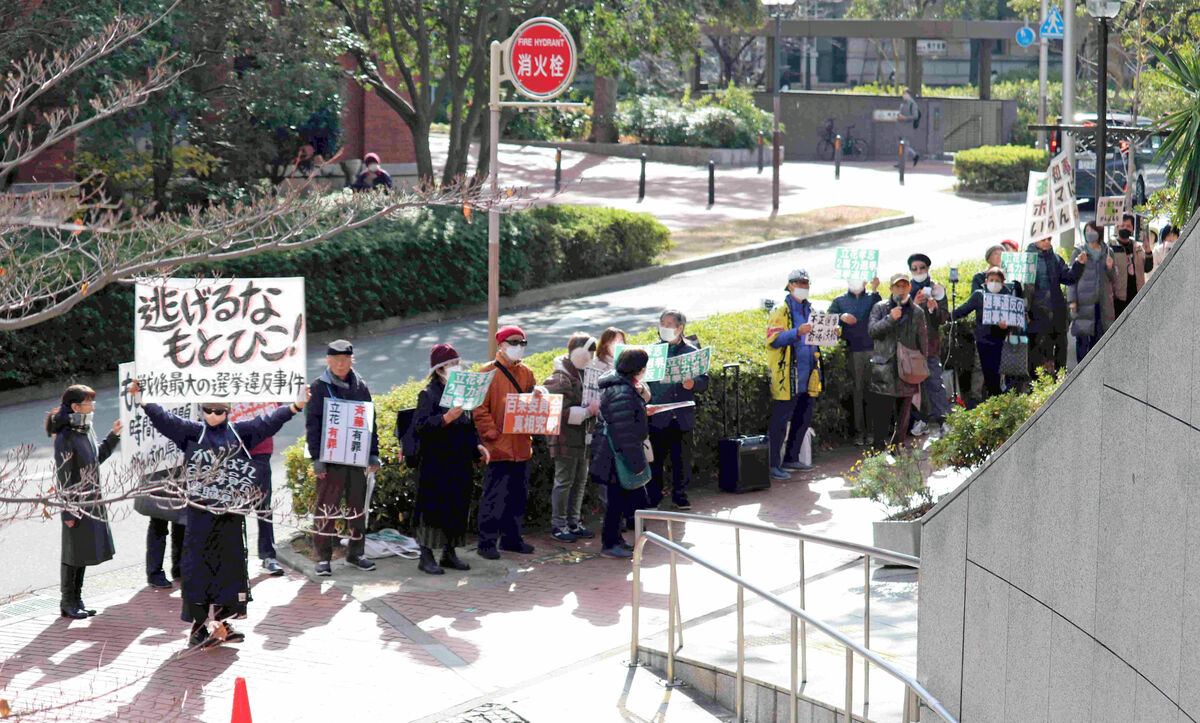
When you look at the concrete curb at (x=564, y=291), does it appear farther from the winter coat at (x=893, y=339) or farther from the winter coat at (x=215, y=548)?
the winter coat at (x=893, y=339)

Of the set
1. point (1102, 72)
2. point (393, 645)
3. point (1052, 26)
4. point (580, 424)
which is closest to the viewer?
point (393, 645)

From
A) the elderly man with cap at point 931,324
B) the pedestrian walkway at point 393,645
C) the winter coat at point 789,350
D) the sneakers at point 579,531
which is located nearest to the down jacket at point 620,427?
the pedestrian walkway at point 393,645

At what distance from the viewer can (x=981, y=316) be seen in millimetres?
14406

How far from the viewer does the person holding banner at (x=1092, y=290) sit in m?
15.2

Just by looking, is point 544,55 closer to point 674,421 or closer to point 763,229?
point 674,421

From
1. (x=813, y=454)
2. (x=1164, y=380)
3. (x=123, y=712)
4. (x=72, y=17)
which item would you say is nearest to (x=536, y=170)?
(x=72, y=17)

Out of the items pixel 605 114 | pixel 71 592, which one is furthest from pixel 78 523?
pixel 605 114

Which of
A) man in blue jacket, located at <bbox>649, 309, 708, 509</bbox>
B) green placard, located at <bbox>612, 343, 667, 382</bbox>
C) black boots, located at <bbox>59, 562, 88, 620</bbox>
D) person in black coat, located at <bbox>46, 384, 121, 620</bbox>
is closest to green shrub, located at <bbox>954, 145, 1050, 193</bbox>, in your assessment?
man in blue jacket, located at <bbox>649, 309, 708, 509</bbox>

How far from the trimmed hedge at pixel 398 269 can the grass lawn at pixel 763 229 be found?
120 centimetres

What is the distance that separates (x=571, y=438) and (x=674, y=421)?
3.71 feet

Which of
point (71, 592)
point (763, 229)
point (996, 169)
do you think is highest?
point (996, 169)

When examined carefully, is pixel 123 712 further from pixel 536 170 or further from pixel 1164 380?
pixel 536 170

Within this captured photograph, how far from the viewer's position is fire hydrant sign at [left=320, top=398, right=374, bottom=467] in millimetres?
10125

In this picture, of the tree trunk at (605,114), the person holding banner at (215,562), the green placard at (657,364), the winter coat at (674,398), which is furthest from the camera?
the tree trunk at (605,114)
